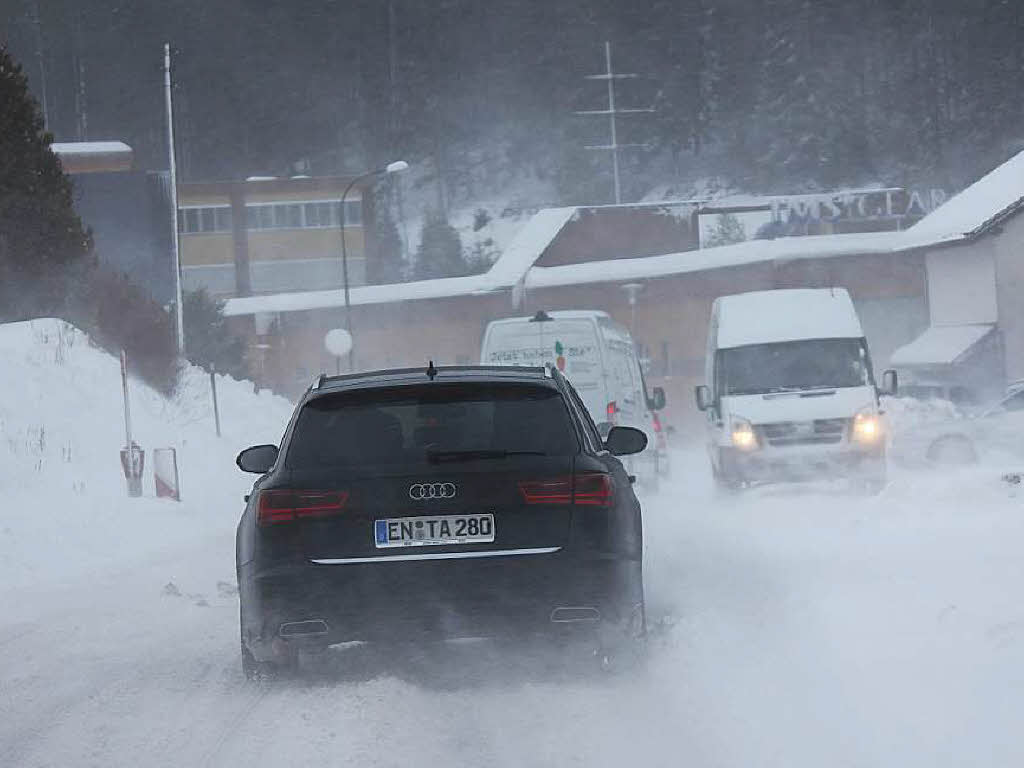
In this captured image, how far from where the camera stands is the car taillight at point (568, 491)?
7.36 metres

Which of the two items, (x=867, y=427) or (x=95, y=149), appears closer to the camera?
(x=867, y=427)

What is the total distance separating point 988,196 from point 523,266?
19521 mm

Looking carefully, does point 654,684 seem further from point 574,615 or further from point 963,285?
point 963,285

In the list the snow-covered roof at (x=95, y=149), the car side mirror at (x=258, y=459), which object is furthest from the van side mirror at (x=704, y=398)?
the snow-covered roof at (x=95, y=149)

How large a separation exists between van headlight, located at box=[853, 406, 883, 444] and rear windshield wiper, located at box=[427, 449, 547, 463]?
44.3ft

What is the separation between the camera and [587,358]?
21844 mm

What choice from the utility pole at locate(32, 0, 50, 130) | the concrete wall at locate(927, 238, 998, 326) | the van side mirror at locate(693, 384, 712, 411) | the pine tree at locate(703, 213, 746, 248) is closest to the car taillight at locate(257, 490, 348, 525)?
the van side mirror at locate(693, 384, 712, 411)

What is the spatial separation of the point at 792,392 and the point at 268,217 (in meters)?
72.7

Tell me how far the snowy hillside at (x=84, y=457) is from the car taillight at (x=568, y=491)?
718cm

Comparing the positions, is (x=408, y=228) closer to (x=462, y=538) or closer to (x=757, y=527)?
(x=757, y=527)

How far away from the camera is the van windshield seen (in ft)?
69.4

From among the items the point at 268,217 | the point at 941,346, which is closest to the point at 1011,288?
the point at 941,346

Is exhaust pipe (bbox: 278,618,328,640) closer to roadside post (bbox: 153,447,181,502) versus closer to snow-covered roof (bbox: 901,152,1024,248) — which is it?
roadside post (bbox: 153,447,181,502)

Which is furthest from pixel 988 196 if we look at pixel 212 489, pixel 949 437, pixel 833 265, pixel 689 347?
pixel 212 489
